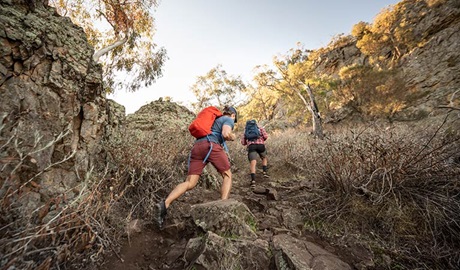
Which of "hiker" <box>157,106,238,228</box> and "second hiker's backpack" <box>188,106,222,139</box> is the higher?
"second hiker's backpack" <box>188,106,222,139</box>

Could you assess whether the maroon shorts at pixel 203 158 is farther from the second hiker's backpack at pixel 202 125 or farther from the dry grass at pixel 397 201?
the dry grass at pixel 397 201

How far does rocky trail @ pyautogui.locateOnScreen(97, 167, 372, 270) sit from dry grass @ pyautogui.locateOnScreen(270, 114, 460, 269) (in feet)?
0.81

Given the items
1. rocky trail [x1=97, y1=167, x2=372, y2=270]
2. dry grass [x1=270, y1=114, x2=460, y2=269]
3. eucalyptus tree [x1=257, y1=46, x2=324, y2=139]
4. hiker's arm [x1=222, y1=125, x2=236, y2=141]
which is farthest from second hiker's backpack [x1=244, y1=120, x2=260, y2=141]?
eucalyptus tree [x1=257, y1=46, x2=324, y2=139]

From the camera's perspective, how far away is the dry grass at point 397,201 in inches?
71.1

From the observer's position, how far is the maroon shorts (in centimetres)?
290

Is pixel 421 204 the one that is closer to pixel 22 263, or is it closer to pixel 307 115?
pixel 22 263

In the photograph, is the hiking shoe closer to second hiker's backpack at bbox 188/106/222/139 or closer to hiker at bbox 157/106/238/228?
hiker at bbox 157/106/238/228

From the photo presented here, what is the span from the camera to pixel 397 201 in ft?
6.98

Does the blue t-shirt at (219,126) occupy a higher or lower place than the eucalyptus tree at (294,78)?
lower

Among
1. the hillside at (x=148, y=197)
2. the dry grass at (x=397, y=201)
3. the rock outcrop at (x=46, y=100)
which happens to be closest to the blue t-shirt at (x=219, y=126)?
the hillside at (x=148, y=197)

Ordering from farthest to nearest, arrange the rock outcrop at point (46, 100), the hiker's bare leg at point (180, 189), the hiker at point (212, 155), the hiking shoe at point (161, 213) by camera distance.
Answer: the hiker at point (212, 155), the hiker's bare leg at point (180, 189), the hiking shoe at point (161, 213), the rock outcrop at point (46, 100)

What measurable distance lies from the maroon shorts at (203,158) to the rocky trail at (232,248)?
64cm

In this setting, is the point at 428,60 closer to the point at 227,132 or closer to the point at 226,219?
the point at 227,132

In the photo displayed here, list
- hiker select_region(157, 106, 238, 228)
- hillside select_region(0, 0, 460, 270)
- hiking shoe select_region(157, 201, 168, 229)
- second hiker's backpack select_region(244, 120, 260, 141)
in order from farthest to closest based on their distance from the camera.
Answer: second hiker's backpack select_region(244, 120, 260, 141)
hiker select_region(157, 106, 238, 228)
hiking shoe select_region(157, 201, 168, 229)
hillside select_region(0, 0, 460, 270)
